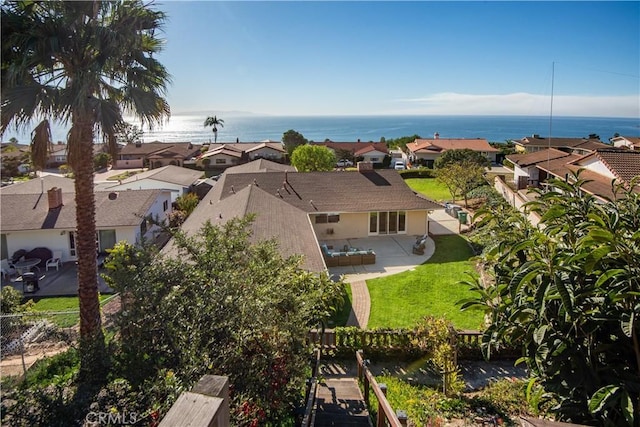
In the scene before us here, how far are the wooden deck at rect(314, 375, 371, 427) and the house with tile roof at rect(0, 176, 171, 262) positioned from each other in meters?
14.8

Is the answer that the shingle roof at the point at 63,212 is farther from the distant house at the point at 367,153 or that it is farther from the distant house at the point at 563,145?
the distant house at the point at 563,145

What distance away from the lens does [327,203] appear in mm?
26641

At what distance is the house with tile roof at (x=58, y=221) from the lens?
22.5 metres

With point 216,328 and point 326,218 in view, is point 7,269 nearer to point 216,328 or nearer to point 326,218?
point 326,218

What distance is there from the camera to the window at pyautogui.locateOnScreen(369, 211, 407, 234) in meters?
27.0

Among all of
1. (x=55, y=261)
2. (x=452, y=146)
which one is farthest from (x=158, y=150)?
(x=55, y=261)

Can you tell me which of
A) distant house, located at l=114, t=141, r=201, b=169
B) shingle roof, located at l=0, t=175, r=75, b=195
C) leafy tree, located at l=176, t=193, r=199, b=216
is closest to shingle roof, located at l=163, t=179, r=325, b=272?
leafy tree, located at l=176, t=193, r=199, b=216

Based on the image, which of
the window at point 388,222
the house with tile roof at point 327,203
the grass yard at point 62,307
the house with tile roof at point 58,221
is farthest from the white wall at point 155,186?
the window at point 388,222

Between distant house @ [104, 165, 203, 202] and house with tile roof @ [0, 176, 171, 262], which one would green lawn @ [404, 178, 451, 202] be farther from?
house with tile roof @ [0, 176, 171, 262]

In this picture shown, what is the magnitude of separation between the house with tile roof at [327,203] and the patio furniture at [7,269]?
8889 millimetres

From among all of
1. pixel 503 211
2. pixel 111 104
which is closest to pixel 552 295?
pixel 503 211

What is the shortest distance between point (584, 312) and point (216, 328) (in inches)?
187

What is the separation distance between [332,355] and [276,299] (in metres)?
6.51

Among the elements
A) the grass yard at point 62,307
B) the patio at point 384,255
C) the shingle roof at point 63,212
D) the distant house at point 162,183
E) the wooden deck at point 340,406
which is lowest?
the grass yard at point 62,307
